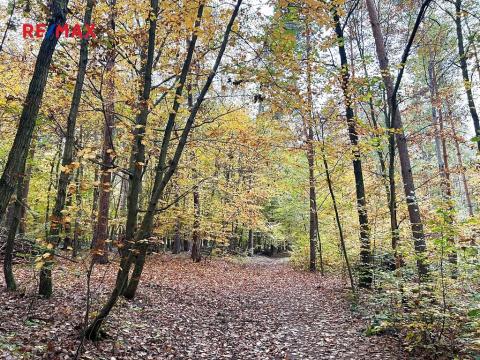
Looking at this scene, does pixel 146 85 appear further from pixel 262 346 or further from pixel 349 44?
pixel 349 44

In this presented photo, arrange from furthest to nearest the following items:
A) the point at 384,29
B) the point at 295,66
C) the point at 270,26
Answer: the point at 384,29 < the point at 295,66 < the point at 270,26

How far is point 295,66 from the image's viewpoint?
6.05 meters

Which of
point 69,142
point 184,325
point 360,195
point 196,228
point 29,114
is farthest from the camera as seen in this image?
point 196,228

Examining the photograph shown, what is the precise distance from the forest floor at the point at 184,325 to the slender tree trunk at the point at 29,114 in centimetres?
144

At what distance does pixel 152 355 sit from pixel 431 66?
15.8 metres

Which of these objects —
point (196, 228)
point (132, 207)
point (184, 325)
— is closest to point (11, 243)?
point (132, 207)

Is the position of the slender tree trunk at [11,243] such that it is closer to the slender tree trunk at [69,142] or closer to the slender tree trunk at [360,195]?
the slender tree trunk at [69,142]

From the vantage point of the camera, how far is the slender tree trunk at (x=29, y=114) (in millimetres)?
3830

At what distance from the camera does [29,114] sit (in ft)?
13.2

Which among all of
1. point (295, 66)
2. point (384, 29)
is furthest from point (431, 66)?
point (295, 66)

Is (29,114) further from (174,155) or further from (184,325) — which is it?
(184,325)

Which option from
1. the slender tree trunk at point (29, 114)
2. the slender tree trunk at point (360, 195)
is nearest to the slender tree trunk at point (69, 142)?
the slender tree trunk at point (29, 114)

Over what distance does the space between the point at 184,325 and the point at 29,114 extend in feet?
16.5

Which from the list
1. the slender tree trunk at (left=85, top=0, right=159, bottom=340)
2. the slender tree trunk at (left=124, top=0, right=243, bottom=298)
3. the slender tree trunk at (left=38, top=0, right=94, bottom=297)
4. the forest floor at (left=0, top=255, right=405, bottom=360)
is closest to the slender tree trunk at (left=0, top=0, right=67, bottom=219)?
the slender tree trunk at (left=38, top=0, right=94, bottom=297)
